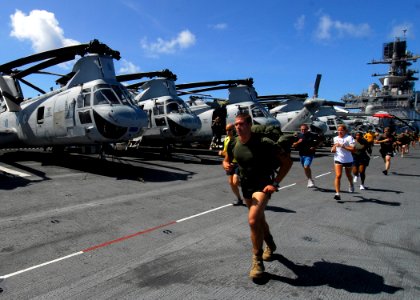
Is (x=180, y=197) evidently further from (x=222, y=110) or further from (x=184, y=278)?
(x=222, y=110)

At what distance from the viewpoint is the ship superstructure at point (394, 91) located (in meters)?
65.2

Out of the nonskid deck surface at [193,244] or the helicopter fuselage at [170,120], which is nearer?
the nonskid deck surface at [193,244]

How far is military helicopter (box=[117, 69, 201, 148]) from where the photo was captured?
15.2 meters

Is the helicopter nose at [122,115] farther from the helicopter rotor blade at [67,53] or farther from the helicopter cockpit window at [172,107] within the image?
the helicopter cockpit window at [172,107]

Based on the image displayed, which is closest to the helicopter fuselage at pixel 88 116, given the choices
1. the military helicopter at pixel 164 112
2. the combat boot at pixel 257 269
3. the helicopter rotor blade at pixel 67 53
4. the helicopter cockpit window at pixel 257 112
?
the helicopter rotor blade at pixel 67 53

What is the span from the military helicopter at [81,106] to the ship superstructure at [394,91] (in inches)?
2591

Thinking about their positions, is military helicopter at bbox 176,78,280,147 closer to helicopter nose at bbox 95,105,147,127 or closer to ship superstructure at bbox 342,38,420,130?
helicopter nose at bbox 95,105,147,127

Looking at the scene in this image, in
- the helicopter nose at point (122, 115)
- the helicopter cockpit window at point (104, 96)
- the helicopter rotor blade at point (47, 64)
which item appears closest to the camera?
the helicopter nose at point (122, 115)

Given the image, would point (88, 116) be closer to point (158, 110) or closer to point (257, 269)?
point (158, 110)

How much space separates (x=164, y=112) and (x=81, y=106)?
5.47 m

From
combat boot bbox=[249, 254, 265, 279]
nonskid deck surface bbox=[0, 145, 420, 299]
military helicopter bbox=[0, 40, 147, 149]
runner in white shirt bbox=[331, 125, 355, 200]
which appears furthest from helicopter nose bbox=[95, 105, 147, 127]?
combat boot bbox=[249, 254, 265, 279]

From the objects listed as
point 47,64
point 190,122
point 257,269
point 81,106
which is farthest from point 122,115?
point 257,269

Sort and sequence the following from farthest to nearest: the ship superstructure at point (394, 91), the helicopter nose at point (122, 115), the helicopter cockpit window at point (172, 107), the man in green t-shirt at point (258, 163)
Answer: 1. the ship superstructure at point (394, 91)
2. the helicopter cockpit window at point (172, 107)
3. the helicopter nose at point (122, 115)
4. the man in green t-shirt at point (258, 163)

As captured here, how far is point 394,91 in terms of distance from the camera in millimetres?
70000
